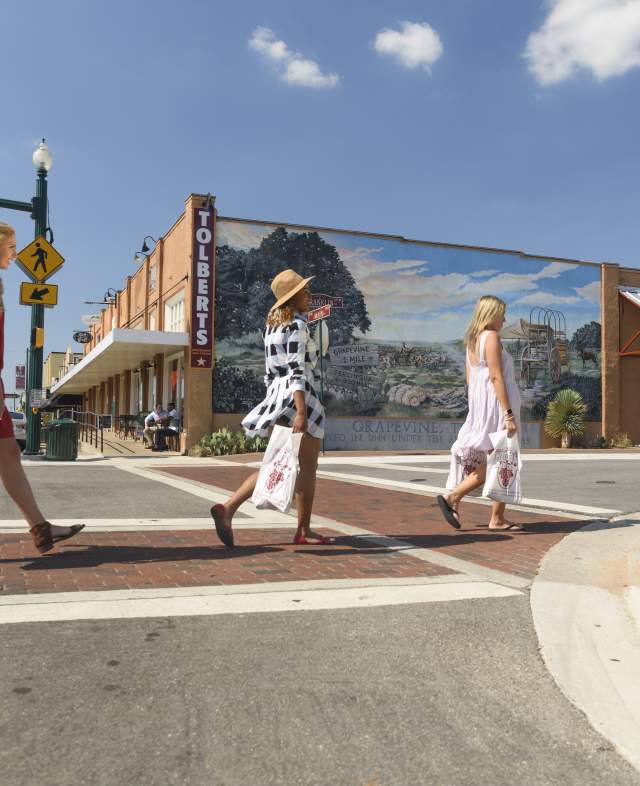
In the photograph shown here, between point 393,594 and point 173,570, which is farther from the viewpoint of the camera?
point 173,570

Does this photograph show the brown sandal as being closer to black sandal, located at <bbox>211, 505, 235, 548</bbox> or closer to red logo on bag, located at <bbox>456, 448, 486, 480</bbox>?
black sandal, located at <bbox>211, 505, 235, 548</bbox>

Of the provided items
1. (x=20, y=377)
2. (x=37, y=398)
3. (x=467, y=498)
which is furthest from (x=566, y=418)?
(x=20, y=377)

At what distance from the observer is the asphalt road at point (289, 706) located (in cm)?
195

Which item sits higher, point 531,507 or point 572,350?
point 572,350

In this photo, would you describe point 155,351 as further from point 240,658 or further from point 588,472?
point 240,658

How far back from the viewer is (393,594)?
12.1ft

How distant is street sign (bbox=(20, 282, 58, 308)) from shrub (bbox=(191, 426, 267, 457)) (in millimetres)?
6255

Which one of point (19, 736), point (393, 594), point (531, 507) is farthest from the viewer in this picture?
point (531, 507)

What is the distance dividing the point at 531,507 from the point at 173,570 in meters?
4.30

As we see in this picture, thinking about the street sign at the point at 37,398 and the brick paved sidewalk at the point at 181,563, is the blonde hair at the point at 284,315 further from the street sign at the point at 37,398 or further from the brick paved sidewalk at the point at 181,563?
the street sign at the point at 37,398

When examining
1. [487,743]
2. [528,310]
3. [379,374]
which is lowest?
[487,743]

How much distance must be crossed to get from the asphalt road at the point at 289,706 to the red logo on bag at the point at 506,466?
Result: 2442mm

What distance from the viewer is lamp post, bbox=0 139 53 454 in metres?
16.3

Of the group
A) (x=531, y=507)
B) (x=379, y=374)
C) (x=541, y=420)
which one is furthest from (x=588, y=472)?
(x=541, y=420)
